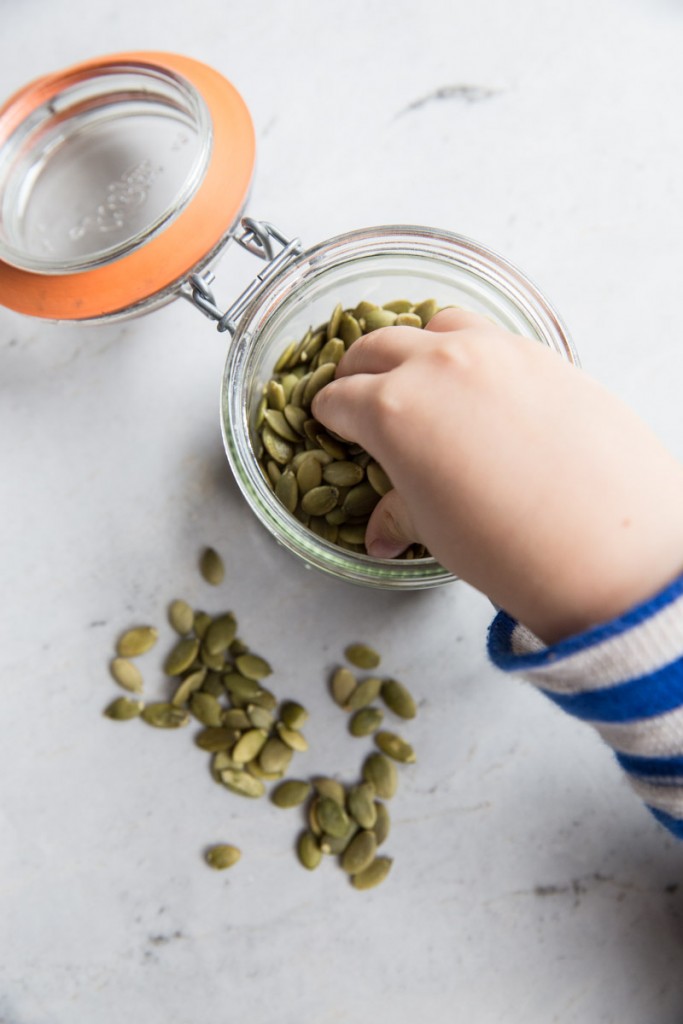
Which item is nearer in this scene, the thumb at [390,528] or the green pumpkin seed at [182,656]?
the thumb at [390,528]

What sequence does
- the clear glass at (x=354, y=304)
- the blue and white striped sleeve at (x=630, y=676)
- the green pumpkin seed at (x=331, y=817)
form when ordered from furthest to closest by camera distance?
1. the green pumpkin seed at (x=331, y=817)
2. the clear glass at (x=354, y=304)
3. the blue and white striped sleeve at (x=630, y=676)

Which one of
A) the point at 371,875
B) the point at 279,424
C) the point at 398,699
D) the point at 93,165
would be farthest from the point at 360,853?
the point at 93,165

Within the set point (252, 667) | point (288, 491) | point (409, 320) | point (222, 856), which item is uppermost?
point (409, 320)

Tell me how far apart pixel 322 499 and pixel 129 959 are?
407 mm

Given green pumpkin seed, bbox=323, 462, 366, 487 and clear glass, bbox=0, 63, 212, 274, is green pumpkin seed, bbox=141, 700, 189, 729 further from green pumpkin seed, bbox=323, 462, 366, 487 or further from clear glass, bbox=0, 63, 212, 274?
clear glass, bbox=0, 63, 212, 274

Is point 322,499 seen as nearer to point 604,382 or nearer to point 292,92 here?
point 604,382

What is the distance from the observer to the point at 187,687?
2.10 ft

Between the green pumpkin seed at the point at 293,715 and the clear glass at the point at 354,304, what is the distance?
0.51 feet

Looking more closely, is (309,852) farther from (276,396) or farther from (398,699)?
(276,396)

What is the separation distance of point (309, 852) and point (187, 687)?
16 cm

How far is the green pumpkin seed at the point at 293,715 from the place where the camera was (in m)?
0.63

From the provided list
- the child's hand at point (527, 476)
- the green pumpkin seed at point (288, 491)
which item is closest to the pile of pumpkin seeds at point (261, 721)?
the green pumpkin seed at point (288, 491)

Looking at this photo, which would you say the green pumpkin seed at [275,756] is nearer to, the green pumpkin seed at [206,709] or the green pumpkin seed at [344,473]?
the green pumpkin seed at [206,709]

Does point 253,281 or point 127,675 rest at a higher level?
point 253,281
